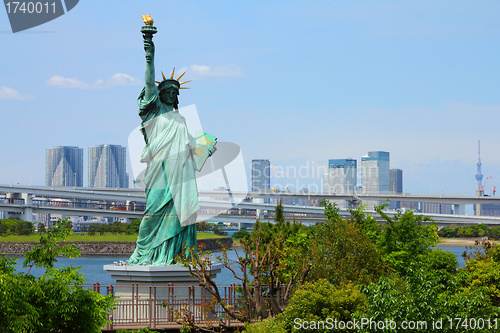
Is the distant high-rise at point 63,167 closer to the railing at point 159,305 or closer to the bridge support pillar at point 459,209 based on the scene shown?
the bridge support pillar at point 459,209

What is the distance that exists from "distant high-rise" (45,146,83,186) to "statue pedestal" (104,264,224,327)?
117659 mm

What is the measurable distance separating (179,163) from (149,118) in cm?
147

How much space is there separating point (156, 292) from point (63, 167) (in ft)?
400

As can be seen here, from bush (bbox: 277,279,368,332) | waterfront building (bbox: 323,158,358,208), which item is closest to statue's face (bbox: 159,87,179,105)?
bush (bbox: 277,279,368,332)

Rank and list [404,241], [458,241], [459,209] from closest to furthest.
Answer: [404,241], [458,241], [459,209]

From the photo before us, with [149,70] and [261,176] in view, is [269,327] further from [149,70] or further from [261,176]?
[261,176]

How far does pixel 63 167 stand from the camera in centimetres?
13388

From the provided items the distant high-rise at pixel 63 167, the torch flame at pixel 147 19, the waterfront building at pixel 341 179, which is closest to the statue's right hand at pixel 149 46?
the torch flame at pixel 147 19

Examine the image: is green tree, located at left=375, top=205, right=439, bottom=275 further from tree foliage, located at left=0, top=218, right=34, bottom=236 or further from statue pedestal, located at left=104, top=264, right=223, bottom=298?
tree foliage, located at left=0, top=218, right=34, bottom=236

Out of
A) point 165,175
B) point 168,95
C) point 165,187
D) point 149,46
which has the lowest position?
point 165,187

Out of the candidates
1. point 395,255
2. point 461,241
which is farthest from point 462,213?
point 395,255

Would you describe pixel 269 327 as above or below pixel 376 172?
below

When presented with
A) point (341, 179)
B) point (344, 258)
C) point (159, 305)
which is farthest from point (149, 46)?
point (341, 179)

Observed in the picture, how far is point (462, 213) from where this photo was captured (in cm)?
8012
